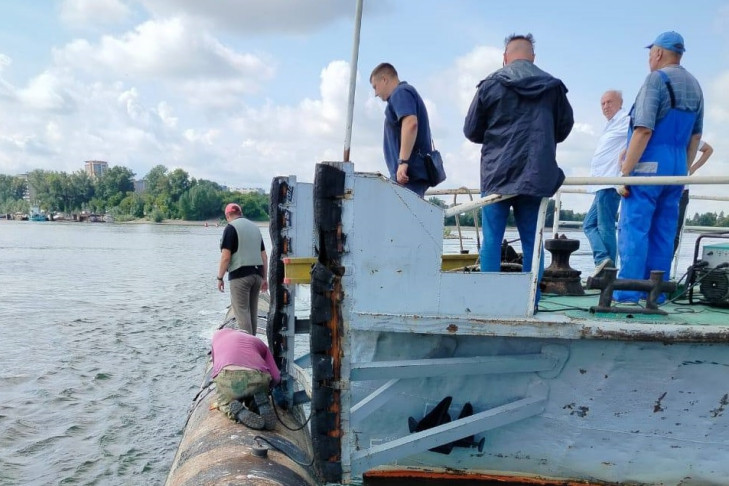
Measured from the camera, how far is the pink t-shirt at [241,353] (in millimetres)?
4832

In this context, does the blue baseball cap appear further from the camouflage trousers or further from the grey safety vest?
the grey safety vest

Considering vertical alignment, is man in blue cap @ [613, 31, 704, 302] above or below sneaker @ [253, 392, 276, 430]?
above

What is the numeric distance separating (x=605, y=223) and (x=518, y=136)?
279 cm

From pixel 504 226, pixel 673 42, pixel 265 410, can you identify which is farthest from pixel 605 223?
pixel 265 410

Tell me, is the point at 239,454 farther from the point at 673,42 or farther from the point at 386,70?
the point at 673,42

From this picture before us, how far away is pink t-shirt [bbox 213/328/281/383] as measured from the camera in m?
4.83

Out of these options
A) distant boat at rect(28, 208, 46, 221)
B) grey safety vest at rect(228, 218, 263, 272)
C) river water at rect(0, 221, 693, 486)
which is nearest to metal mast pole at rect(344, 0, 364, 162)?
river water at rect(0, 221, 693, 486)

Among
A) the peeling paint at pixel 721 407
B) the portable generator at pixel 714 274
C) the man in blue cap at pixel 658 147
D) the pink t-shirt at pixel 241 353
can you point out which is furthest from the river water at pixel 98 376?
the peeling paint at pixel 721 407

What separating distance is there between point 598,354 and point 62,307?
1779cm

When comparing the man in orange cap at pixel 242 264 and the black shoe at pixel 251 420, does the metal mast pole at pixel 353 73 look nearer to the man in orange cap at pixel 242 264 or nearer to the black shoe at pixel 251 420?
the black shoe at pixel 251 420

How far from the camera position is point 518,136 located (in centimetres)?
386

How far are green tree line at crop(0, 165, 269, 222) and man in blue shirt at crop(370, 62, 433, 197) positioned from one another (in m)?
106

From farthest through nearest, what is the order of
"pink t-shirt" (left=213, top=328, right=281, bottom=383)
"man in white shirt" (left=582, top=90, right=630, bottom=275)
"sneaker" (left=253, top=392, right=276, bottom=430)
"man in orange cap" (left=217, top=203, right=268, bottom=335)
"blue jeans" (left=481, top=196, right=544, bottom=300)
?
"man in orange cap" (left=217, top=203, right=268, bottom=335), "man in white shirt" (left=582, top=90, right=630, bottom=275), "pink t-shirt" (left=213, top=328, right=281, bottom=383), "sneaker" (left=253, top=392, right=276, bottom=430), "blue jeans" (left=481, top=196, right=544, bottom=300)

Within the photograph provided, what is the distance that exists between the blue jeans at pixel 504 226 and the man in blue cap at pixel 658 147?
0.96 meters
